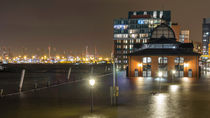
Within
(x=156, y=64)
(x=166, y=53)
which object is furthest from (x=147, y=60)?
(x=166, y=53)

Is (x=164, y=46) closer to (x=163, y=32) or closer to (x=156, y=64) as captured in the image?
(x=156, y=64)

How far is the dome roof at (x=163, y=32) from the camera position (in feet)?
340

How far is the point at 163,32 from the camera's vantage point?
104500 mm

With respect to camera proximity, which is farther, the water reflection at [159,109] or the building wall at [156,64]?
the building wall at [156,64]

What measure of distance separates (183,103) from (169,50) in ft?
198

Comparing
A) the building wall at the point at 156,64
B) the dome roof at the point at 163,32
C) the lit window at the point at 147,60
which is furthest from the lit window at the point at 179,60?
the dome roof at the point at 163,32

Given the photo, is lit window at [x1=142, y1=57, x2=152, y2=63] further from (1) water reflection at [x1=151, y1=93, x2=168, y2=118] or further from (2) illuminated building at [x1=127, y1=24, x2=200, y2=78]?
(1) water reflection at [x1=151, y1=93, x2=168, y2=118]

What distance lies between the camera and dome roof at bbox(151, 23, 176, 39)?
104 meters

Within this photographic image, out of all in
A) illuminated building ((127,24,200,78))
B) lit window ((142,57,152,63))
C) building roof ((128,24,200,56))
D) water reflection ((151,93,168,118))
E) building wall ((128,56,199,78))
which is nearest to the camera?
water reflection ((151,93,168,118))

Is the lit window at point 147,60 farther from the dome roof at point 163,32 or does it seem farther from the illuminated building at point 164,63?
the dome roof at point 163,32

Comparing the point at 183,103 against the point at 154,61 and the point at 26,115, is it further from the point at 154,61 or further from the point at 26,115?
the point at 154,61

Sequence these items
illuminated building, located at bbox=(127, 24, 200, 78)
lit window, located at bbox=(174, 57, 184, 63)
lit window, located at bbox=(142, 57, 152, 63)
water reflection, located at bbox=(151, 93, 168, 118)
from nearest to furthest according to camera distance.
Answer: water reflection, located at bbox=(151, 93, 168, 118)
illuminated building, located at bbox=(127, 24, 200, 78)
lit window, located at bbox=(174, 57, 184, 63)
lit window, located at bbox=(142, 57, 152, 63)

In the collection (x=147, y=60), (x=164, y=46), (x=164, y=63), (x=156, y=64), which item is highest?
(x=164, y=46)

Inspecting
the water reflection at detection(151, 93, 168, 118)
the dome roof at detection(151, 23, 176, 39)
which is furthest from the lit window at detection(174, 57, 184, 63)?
the water reflection at detection(151, 93, 168, 118)
